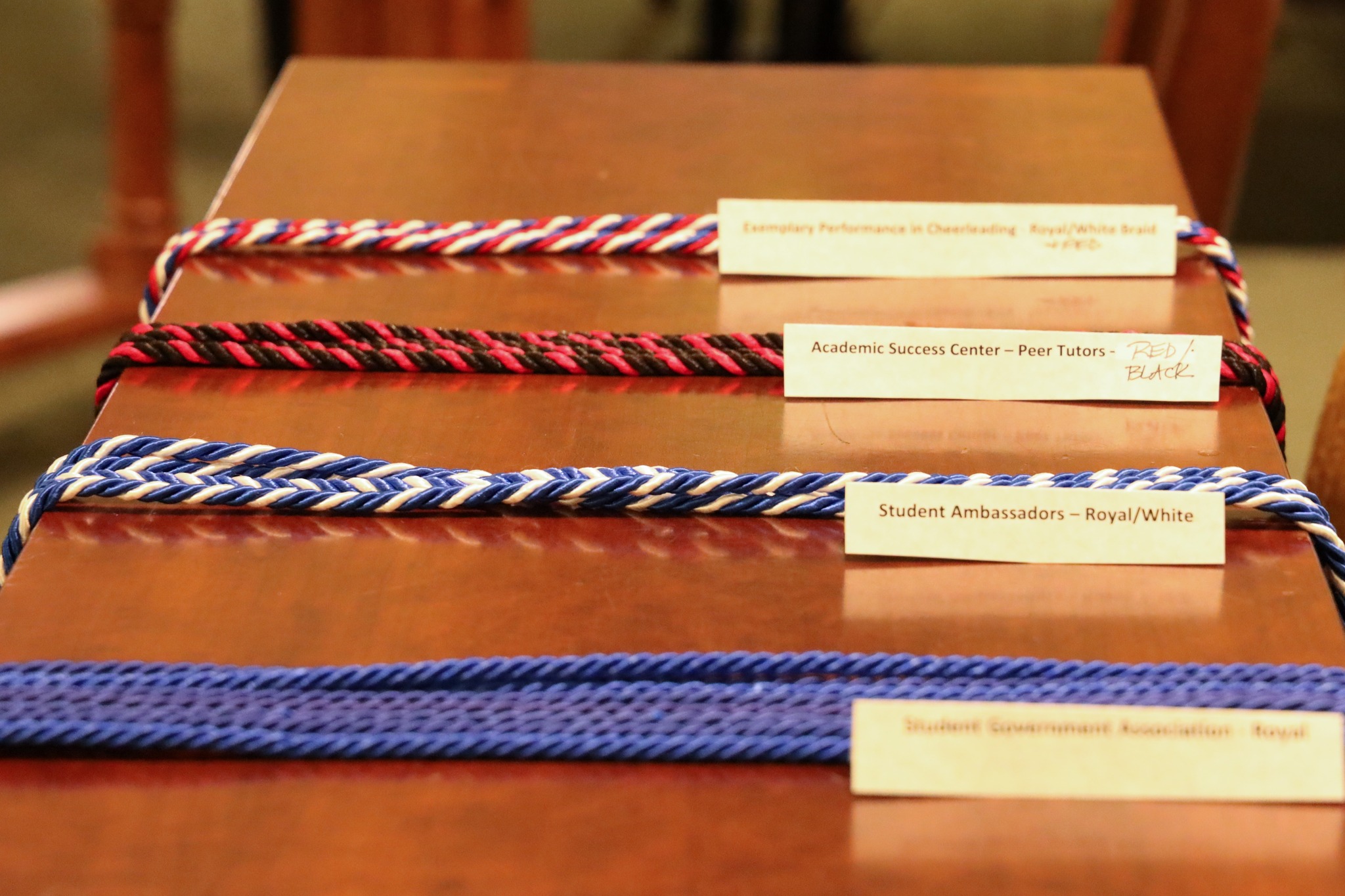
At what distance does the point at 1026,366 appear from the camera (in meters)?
0.77

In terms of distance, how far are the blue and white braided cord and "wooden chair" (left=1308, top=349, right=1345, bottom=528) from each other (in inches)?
7.8

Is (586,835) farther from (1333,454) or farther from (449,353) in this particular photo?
(1333,454)

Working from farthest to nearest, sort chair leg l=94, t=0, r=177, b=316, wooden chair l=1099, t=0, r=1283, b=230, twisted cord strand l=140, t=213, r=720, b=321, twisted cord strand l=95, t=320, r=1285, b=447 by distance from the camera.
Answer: chair leg l=94, t=0, r=177, b=316 < wooden chair l=1099, t=0, r=1283, b=230 < twisted cord strand l=140, t=213, r=720, b=321 < twisted cord strand l=95, t=320, r=1285, b=447

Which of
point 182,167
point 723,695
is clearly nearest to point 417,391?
point 723,695

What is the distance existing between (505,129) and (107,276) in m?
0.98

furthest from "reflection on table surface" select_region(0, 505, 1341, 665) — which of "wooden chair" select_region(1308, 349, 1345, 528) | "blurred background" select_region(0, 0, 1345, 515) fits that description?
"blurred background" select_region(0, 0, 1345, 515)

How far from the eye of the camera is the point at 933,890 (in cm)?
53

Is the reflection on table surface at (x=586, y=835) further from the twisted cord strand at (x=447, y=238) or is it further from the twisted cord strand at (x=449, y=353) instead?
the twisted cord strand at (x=447, y=238)

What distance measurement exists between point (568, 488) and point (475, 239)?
0.85ft

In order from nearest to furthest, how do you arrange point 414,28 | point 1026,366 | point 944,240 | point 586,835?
point 586,835 < point 1026,366 < point 944,240 < point 414,28

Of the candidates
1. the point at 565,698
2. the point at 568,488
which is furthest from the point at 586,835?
the point at 568,488

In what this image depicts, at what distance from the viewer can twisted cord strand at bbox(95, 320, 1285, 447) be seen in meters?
0.79

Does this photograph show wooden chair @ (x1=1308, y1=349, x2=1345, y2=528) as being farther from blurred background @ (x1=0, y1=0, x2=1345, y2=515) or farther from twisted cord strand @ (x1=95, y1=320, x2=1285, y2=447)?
blurred background @ (x1=0, y1=0, x2=1345, y2=515)

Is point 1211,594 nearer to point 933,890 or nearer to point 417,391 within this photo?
point 933,890
